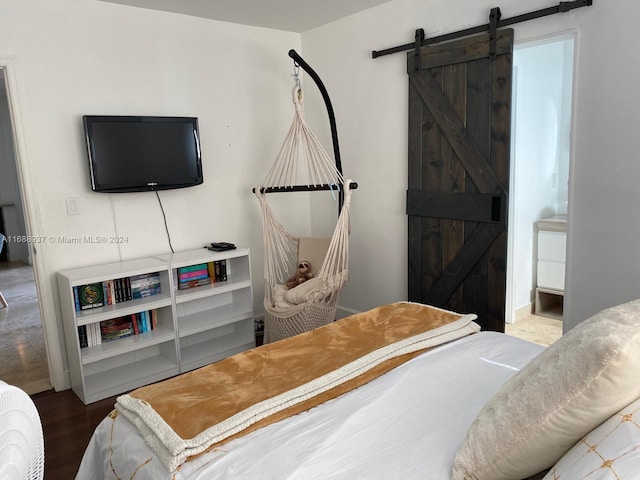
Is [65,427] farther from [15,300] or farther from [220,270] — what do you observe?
[15,300]

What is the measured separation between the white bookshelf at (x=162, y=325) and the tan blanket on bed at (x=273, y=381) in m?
1.37

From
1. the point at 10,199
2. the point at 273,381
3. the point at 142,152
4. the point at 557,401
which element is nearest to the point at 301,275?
the point at 142,152

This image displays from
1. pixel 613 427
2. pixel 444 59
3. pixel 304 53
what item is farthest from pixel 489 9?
pixel 613 427

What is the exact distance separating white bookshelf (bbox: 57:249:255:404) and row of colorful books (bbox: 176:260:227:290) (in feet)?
0.15

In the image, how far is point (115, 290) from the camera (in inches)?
119

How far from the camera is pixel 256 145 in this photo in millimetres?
3889

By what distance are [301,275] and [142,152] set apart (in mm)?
1344

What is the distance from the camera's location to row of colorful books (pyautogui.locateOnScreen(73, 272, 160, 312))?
2889 mm

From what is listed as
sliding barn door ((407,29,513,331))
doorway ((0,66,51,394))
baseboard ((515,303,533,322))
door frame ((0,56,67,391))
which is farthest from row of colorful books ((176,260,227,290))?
baseboard ((515,303,533,322))

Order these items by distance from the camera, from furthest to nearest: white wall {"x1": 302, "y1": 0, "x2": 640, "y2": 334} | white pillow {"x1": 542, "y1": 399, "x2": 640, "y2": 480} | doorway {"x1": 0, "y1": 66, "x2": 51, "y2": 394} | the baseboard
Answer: the baseboard → doorway {"x1": 0, "y1": 66, "x2": 51, "y2": 394} → white wall {"x1": 302, "y1": 0, "x2": 640, "y2": 334} → white pillow {"x1": 542, "y1": 399, "x2": 640, "y2": 480}

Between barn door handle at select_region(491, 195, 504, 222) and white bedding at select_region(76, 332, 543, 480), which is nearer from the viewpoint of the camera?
white bedding at select_region(76, 332, 543, 480)

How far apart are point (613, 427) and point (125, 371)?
9.46ft

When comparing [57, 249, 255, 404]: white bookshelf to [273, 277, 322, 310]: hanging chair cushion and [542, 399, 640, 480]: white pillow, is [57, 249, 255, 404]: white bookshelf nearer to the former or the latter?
[273, 277, 322, 310]: hanging chair cushion

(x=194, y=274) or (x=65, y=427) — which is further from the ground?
(x=194, y=274)
